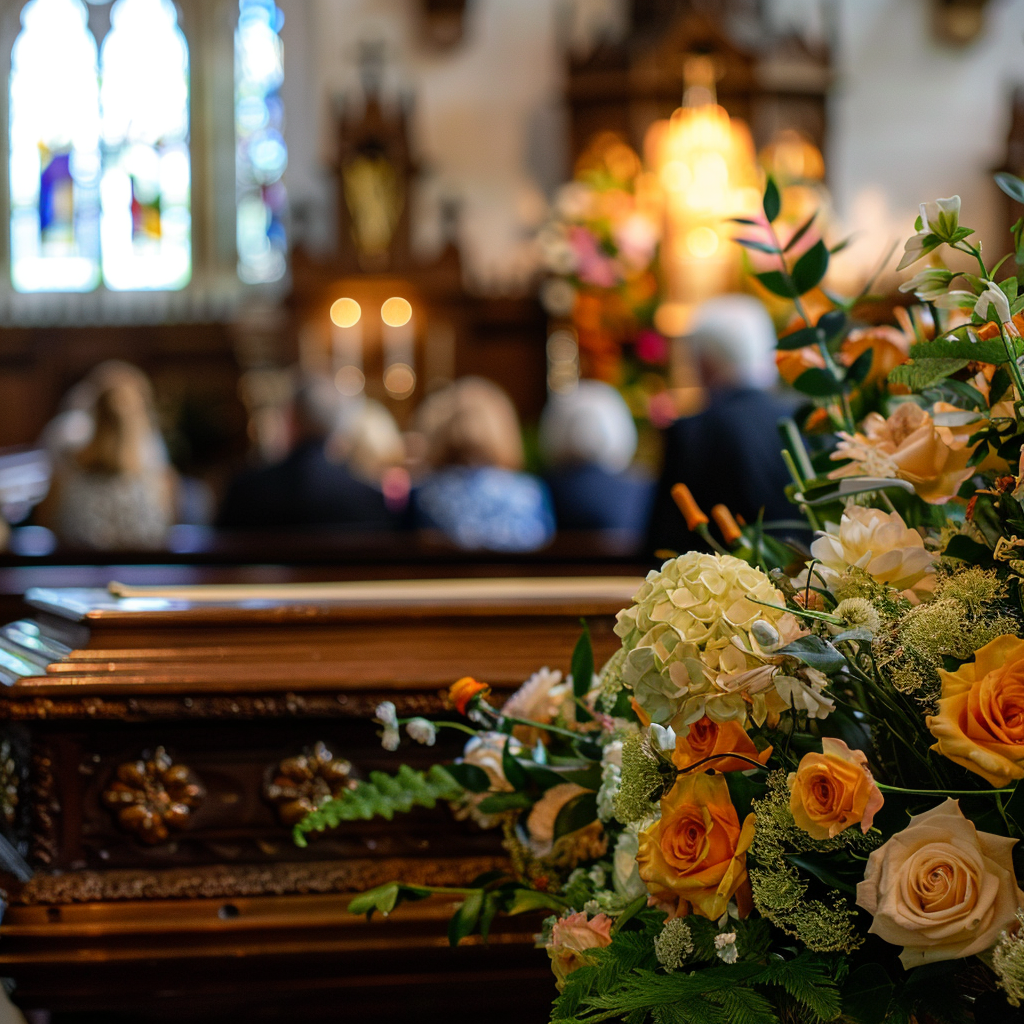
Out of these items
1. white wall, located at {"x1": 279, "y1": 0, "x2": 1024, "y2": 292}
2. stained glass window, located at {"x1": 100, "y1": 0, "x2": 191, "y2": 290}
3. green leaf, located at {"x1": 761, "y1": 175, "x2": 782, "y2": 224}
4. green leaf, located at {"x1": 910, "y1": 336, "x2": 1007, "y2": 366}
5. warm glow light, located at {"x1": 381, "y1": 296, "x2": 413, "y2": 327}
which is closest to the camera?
green leaf, located at {"x1": 910, "y1": 336, "x2": 1007, "y2": 366}

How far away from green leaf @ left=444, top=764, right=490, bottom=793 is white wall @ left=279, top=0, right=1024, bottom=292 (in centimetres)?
828

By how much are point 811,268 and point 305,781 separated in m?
0.73

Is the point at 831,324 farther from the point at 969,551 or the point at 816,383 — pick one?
the point at 969,551

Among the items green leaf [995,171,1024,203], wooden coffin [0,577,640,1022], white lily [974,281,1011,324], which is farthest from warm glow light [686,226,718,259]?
white lily [974,281,1011,324]

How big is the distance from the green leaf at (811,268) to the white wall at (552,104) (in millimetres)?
8122

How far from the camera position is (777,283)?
110 cm

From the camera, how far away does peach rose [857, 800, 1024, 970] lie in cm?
70

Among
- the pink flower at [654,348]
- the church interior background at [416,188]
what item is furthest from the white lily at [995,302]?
the pink flower at [654,348]

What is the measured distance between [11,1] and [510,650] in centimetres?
1079

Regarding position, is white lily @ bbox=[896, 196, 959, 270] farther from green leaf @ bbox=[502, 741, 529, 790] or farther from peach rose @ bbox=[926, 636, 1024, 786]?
green leaf @ bbox=[502, 741, 529, 790]

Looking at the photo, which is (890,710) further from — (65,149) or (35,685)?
(65,149)

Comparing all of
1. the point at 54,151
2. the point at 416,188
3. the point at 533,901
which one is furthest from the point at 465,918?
the point at 54,151

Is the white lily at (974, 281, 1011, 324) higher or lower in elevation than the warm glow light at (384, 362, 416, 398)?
higher

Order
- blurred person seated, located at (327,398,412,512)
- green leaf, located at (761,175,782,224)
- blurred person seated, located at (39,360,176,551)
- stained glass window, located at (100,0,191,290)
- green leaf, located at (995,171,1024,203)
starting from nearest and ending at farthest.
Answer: green leaf, located at (995,171,1024,203) → green leaf, located at (761,175,782,224) → blurred person seated, located at (39,360,176,551) → blurred person seated, located at (327,398,412,512) → stained glass window, located at (100,0,191,290)
